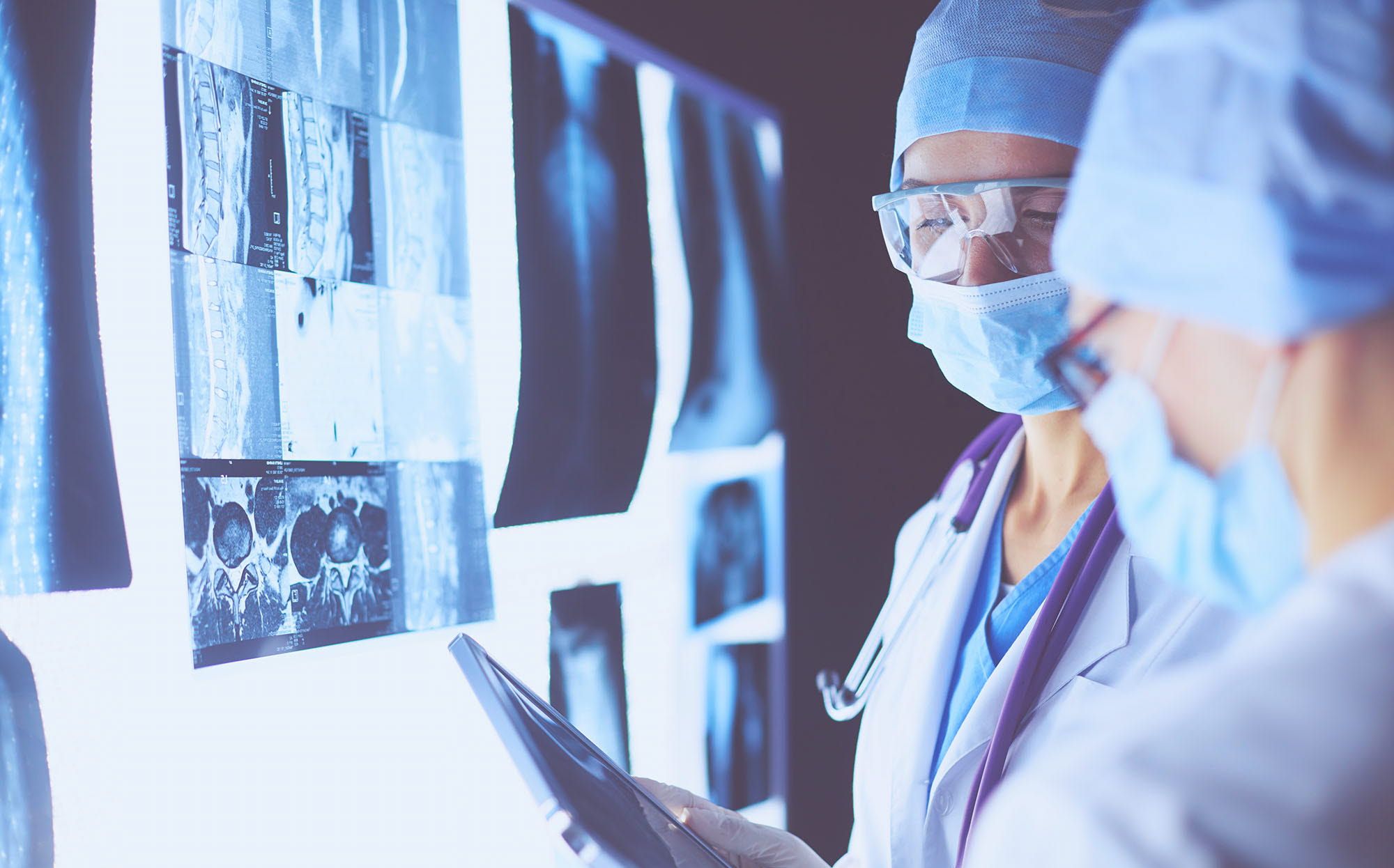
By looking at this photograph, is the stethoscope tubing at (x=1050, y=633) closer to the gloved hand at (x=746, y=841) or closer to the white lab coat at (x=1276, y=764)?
the gloved hand at (x=746, y=841)

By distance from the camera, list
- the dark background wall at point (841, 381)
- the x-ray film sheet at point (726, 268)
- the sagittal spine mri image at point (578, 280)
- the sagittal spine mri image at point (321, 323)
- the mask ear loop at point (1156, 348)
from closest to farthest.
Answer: the mask ear loop at point (1156, 348) < the sagittal spine mri image at point (321, 323) < the sagittal spine mri image at point (578, 280) < the x-ray film sheet at point (726, 268) < the dark background wall at point (841, 381)

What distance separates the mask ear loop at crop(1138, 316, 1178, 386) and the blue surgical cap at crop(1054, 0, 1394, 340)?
38 millimetres

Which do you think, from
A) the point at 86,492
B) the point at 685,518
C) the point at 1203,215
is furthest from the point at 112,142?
the point at 685,518

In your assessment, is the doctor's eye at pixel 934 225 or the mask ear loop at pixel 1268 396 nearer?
the mask ear loop at pixel 1268 396

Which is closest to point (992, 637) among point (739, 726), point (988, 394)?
point (988, 394)

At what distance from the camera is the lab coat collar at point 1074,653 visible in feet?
3.69

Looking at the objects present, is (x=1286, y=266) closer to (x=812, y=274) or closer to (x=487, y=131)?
(x=487, y=131)

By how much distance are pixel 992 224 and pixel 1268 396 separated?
69 cm

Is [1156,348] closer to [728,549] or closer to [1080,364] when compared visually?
[1080,364]

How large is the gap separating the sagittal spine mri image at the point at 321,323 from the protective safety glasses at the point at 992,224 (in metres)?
0.63

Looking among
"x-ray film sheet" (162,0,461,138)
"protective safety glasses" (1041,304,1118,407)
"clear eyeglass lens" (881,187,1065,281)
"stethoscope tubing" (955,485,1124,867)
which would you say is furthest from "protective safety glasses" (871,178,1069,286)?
"x-ray film sheet" (162,0,461,138)

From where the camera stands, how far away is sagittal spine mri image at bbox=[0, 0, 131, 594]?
912mm

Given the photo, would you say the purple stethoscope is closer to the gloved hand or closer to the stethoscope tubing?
the stethoscope tubing

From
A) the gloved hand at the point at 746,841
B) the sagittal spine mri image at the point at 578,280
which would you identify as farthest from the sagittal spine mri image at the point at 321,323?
the gloved hand at the point at 746,841
